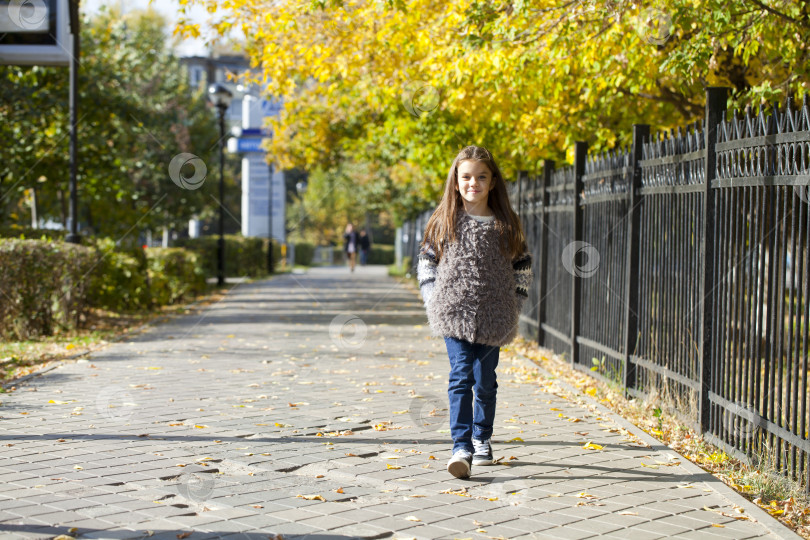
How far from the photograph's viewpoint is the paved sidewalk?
13.4ft

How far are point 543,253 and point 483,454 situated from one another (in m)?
6.02

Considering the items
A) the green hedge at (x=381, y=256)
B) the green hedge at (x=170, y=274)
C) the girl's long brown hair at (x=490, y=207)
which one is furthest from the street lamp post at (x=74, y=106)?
the green hedge at (x=381, y=256)

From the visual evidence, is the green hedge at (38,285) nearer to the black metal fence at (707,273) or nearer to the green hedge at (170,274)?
the green hedge at (170,274)

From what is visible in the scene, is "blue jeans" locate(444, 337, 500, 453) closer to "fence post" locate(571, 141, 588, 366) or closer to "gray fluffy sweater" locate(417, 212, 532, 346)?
"gray fluffy sweater" locate(417, 212, 532, 346)

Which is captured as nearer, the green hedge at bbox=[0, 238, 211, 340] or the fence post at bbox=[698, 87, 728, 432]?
the fence post at bbox=[698, 87, 728, 432]

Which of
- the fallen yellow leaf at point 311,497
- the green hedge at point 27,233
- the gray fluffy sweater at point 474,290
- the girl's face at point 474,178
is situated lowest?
Result: the fallen yellow leaf at point 311,497

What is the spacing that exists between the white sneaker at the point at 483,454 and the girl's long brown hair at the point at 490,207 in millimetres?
1081

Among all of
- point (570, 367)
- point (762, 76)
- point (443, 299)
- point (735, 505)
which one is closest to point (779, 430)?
point (735, 505)

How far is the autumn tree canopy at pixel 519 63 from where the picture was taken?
7777 mm

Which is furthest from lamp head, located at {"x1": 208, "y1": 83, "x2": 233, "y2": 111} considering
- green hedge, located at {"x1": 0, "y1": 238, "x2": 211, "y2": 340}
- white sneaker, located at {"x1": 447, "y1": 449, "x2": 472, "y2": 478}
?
white sneaker, located at {"x1": 447, "y1": 449, "x2": 472, "y2": 478}

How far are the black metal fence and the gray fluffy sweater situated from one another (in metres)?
1.40

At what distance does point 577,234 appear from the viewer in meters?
9.15

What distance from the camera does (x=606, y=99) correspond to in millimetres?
10352

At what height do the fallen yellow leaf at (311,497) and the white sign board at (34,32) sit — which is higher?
the white sign board at (34,32)
